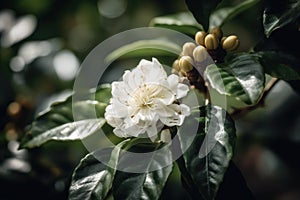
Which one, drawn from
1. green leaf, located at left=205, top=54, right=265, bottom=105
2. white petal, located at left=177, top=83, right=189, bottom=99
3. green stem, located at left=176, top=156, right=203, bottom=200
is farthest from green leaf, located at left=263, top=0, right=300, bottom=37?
green stem, located at left=176, top=156, right=203, bottom=200

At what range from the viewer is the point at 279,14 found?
3.33ft

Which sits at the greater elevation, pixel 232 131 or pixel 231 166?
pixel 232 131

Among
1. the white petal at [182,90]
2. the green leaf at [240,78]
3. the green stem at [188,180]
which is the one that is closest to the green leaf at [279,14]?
the green leaf at [240,78]

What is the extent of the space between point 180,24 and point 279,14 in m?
0.40

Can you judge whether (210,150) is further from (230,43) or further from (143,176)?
(230,43)

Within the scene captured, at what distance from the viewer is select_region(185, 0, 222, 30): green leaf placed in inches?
41.5

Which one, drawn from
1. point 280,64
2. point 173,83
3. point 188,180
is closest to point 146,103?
point 173,83

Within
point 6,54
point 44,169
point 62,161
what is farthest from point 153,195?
point 6,54

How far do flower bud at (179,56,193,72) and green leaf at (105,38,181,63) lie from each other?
0.29 meters

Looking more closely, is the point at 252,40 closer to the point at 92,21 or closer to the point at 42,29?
the point at 92,21

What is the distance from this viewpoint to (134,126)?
39.7 inches

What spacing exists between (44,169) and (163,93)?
2.42 ft

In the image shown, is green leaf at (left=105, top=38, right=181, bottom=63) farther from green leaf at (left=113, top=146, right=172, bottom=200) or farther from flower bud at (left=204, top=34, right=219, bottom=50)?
green leaf at (left=113, top=146, right=172, bottom=200)

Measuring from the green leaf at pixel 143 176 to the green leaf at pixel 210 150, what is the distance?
0.06 meters
